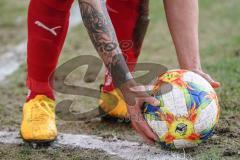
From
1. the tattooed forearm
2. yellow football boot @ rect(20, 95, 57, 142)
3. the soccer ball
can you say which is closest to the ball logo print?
the soccer ball

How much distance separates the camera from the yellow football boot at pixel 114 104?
11.7ft

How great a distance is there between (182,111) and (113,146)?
→ 19.5 inches

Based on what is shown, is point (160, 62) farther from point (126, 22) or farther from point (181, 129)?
point (181, 129)

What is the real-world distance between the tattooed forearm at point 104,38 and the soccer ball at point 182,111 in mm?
220

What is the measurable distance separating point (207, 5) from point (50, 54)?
182 inches

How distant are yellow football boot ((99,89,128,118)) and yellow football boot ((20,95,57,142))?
1.16 feet

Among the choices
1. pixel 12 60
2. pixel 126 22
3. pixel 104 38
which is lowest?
pixel 12 60

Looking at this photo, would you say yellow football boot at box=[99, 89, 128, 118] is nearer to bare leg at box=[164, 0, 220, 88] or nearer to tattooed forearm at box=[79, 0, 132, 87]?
bare leg at box=[164, 0, 220, 88]

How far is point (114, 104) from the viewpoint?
3.59 metres

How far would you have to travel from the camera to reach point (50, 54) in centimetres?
324

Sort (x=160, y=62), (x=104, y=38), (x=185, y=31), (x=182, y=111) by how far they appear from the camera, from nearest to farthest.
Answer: (x=104, y=38)
(x=182, y=111)
(x=185, y=31)
(x=160, y=62)

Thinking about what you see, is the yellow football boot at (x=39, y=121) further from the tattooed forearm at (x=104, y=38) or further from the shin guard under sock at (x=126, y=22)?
the tattooed forearm at (x=104, y=38)

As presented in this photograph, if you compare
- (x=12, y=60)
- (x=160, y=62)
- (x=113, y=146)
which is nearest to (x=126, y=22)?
(x=113, y=146)

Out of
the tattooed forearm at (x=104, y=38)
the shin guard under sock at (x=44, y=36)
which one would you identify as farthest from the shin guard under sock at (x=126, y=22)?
the tattooed forearm at (x=104, y=38)
